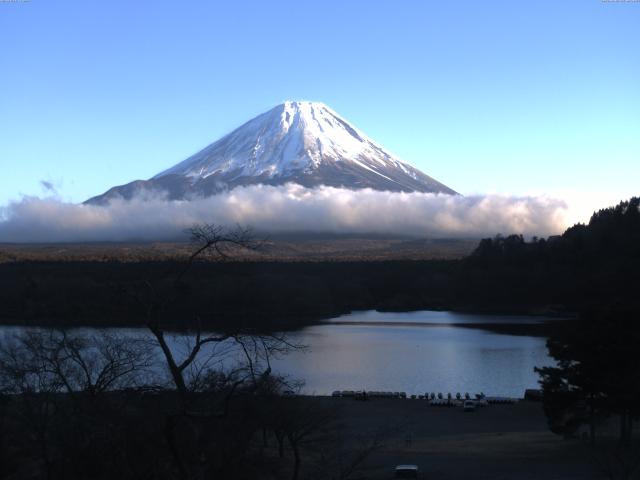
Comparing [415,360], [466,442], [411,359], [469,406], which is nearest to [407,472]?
[466,442]

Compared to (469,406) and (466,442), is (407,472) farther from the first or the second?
(469,406)

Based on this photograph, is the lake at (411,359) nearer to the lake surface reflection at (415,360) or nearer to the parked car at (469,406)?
the lake surface reflection at (415,360)

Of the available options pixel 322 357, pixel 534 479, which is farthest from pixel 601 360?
pixel 322 357

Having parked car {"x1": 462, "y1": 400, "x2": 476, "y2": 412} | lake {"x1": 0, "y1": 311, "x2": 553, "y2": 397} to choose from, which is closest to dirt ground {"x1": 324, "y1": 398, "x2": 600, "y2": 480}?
parked car {"x1": 462, "y1": 400, "x2": 476, "y2": 412}

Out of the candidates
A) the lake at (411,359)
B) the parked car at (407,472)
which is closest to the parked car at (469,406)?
the lake at (411,359)

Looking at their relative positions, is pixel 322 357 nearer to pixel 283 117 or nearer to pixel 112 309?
pixel 112 309

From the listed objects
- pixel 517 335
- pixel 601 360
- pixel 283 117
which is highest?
pixel 283 117

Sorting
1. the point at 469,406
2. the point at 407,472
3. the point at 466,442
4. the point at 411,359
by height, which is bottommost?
the point at 411,359

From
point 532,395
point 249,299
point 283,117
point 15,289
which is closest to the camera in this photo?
point 532,395
